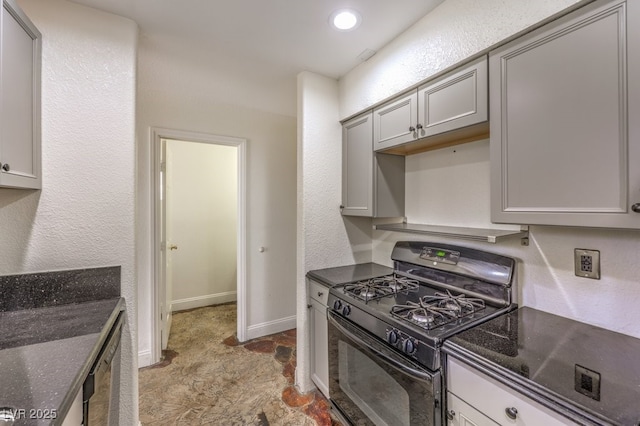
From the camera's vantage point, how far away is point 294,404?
6.45 feet

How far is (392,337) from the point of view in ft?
4.19

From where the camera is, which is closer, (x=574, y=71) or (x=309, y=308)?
(x=574, y=71)

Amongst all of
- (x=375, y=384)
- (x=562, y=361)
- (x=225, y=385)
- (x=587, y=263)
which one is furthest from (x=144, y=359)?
(x=587, y=263)

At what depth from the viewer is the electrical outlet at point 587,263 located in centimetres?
117

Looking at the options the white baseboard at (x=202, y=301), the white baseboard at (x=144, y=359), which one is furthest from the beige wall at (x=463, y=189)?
the white baseboard at (x=202, y=301)

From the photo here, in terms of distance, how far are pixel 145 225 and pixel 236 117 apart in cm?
133

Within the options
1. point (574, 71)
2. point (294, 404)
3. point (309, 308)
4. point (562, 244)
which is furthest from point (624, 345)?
point (294, 404)

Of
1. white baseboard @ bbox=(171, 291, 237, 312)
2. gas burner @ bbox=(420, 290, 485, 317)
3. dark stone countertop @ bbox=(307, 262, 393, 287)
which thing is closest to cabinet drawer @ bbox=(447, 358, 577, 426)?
gas burner @ bbox=(420, 290, 485, 317)

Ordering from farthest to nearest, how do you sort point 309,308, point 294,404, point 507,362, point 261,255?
point 261,255 < point 309,308 < point 294,404 < point 507,362

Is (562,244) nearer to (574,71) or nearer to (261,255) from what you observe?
(574,71)

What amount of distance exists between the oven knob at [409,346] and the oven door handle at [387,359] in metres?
0.06

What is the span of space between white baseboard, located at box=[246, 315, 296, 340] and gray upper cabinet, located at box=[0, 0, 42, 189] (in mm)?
2190

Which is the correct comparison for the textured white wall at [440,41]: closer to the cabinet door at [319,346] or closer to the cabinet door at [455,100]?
the cabinet door at [455,100]

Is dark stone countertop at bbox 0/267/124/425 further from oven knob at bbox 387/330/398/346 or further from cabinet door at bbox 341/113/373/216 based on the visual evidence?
cabinet door at bbox 341/113/373/216
